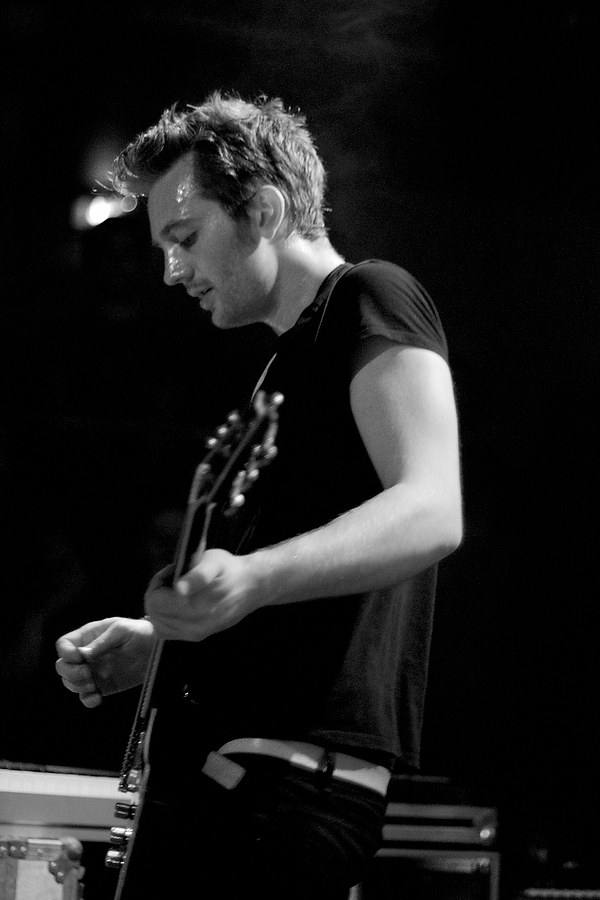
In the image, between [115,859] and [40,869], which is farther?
[40,869]

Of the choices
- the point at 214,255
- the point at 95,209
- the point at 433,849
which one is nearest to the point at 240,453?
the point at 214,255

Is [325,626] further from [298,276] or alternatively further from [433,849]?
[433,849]

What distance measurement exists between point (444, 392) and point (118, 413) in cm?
220

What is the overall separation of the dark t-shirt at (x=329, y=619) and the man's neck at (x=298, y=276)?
164mm

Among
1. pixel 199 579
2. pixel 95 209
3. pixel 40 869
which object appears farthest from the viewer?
pixel 95 209

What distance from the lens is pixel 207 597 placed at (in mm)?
894

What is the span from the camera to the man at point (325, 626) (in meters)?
1.01

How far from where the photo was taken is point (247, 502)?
48.4 inches

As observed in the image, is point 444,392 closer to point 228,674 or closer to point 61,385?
point 228,674

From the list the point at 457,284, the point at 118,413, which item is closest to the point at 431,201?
the point at 457,284

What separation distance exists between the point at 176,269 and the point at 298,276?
217 mm

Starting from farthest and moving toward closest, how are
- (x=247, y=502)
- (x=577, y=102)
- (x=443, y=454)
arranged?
(x=577, y=102), (x=247, y=502), (x=443, y=454)

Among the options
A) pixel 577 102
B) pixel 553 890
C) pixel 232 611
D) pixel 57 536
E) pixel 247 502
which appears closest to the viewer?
pixel 232 611

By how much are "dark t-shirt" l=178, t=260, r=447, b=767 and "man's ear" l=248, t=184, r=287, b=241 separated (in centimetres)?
24
